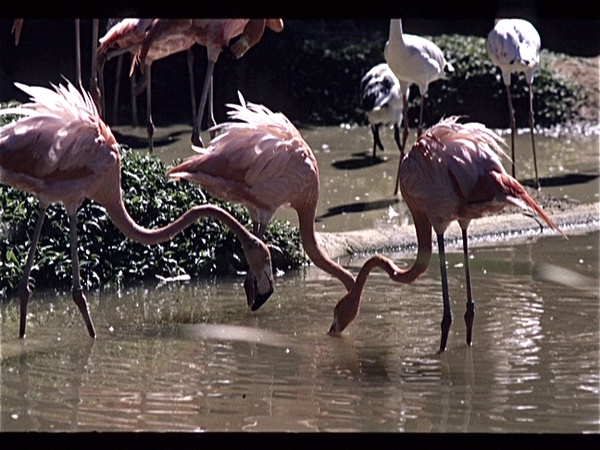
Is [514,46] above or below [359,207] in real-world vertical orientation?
above

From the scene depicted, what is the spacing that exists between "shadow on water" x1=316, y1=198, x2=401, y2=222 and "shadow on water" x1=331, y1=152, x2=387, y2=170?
1204 mm

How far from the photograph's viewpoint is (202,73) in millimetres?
11734

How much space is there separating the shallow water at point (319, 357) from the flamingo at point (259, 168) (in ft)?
1.25

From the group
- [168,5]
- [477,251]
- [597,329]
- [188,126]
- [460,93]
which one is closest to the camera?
[168,5]

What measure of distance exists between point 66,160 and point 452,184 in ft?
5.63

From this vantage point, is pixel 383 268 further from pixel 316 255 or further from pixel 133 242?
pixel 133 242

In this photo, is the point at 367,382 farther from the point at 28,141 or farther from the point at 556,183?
the point at 556,183

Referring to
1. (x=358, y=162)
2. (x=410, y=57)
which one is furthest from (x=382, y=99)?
(x=410, y=57)

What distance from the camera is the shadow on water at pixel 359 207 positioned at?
7.65 metres

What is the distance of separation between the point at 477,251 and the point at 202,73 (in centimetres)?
572

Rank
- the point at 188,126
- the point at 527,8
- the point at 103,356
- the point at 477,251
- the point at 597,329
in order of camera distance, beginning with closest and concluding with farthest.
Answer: the point at 527,8, the point at 103,356, the point at 597,329, the point at 477,251, the point at 188,126

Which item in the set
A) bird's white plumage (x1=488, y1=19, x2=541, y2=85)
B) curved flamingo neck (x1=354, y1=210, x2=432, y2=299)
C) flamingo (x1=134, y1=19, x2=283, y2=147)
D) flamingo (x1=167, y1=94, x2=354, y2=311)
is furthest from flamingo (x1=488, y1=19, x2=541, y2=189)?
flamingo (x1=167, y1=94, x2=354, y2=311)

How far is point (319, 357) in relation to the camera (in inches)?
182

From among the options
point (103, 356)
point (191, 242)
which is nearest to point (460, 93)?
point (191, 242)
